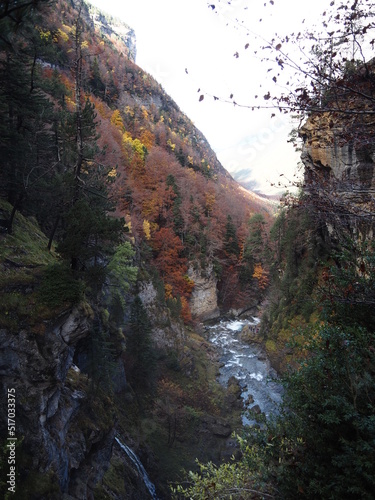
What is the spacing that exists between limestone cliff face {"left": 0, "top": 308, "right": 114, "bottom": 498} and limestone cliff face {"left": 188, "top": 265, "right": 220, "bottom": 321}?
3039cm

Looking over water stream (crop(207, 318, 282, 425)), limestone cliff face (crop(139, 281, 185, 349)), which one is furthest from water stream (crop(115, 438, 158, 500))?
limestone cliff face (crop(139, 281, 185, 349))

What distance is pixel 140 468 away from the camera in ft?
54.2

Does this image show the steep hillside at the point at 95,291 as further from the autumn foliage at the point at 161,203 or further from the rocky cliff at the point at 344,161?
the rocky cliff at the point at 344,161

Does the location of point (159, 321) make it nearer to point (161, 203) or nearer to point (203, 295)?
point (203, 295)

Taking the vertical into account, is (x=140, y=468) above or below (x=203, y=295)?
below

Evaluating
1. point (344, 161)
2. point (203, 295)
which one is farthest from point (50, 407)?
point (203, 295)

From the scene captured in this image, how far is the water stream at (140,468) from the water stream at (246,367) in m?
9.35

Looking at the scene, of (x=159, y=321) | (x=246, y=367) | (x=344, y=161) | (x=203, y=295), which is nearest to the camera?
(x=344, y=161)

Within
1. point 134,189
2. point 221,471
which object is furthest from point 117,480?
point 134,189

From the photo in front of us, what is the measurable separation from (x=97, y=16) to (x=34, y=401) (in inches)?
7118

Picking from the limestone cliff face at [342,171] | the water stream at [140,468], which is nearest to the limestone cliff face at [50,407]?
the water stream at [140,468]

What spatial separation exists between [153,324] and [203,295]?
46.7ft

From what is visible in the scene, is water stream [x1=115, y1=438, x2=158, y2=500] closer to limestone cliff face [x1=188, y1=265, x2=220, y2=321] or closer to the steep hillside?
the steep hillside

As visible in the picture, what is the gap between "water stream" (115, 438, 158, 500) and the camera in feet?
51.5
